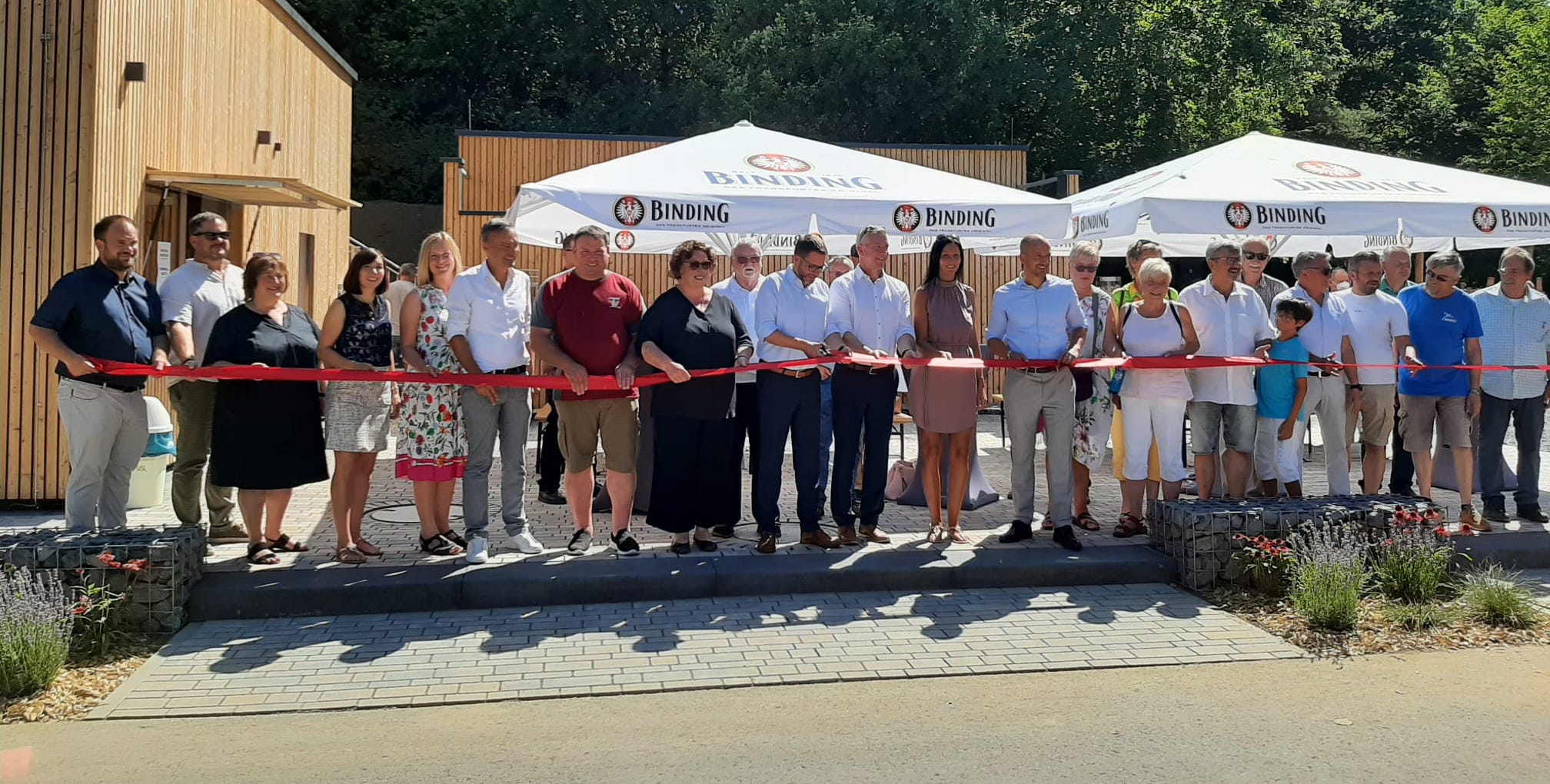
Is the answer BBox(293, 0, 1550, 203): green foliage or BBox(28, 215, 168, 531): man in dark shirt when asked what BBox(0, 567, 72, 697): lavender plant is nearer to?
BBox(28, 215, 168, 531): man in dark shirt

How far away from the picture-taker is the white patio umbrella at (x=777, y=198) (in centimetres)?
761

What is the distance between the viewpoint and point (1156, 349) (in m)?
7.48

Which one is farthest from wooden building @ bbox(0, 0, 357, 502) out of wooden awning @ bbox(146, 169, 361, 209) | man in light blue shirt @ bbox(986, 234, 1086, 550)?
man in light blue shirt @ bbox(986, 234, 1086, 550)

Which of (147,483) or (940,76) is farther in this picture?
(940,76)

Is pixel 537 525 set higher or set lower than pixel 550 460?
lower

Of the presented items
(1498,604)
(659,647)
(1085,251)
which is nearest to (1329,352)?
(1085,251)

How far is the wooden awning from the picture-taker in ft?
30.8

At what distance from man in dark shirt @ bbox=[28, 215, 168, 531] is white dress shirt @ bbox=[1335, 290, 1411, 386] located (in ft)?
24.3

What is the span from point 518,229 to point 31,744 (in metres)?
5.44

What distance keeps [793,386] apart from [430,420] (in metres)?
2.13

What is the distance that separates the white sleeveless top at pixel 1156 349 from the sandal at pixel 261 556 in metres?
5.21

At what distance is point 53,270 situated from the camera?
27.0ft

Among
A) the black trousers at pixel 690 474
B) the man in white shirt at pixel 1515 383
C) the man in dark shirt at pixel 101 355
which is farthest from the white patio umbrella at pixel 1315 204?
the man in dark shirt at pixel 101 355

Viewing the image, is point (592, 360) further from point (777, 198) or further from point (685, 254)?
point (777, 198)
